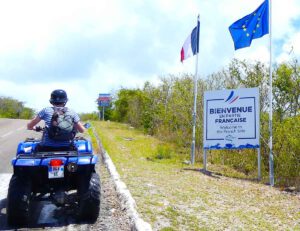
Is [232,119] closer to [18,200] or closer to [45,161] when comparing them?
[45,161]

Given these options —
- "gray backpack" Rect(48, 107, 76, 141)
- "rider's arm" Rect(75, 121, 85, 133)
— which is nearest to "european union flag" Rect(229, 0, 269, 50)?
"rider's arm" Rect(75, 121, 85, 133)

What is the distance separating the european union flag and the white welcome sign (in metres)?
1.44

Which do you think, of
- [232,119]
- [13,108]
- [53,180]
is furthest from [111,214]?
[13,108]

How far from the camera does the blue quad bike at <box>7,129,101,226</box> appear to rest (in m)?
5.45

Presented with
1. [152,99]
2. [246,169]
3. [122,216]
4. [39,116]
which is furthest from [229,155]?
[152,99]

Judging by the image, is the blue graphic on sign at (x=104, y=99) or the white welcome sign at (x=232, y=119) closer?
the white welcome sign at (x=232, y=119)

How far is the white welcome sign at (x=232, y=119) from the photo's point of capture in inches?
426

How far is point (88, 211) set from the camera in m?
5.75

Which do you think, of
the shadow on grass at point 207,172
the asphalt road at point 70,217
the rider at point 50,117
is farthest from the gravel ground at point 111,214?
the shadow on grass at point 207,172

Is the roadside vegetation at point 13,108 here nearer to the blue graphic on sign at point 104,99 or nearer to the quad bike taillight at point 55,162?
the blue graphic on sign at point 104,99

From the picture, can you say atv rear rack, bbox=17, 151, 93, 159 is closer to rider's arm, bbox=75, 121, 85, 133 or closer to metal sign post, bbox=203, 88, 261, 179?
rider's arm, bbox=75, 121, 85, 133

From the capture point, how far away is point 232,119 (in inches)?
440

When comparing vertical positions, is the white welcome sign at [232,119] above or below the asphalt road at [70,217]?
above

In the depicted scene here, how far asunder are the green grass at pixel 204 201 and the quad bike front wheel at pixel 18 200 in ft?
5.47
